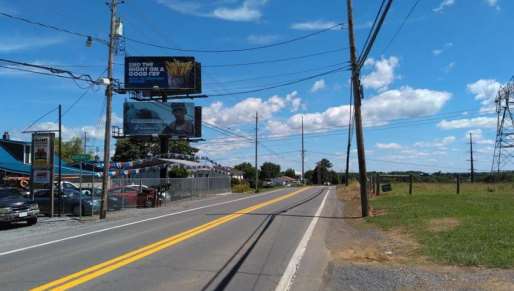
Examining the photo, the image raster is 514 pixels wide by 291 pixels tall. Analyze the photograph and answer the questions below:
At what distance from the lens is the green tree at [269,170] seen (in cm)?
17425

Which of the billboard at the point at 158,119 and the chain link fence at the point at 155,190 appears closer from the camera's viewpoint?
the chain link fence at the point at 155,190

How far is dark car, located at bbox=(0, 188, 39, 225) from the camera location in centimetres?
2045

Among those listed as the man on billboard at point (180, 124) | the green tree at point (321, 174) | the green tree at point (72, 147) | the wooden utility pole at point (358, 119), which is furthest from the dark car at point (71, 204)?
the green tree at point (321, 174)

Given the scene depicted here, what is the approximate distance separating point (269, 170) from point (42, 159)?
152 m

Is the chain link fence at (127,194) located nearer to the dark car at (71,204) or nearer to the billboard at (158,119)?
the dark car at (71,204)

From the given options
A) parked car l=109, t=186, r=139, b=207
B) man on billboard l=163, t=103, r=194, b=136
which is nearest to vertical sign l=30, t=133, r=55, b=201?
parked car l=109, t=186, r=139, b=207

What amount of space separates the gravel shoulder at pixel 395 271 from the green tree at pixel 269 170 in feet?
523

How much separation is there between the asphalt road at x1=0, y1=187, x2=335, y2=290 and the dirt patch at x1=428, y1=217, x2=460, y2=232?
10.5ft

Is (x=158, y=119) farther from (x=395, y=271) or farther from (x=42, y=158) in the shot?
(x=395, y=271)

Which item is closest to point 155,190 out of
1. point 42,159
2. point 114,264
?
point 42,159

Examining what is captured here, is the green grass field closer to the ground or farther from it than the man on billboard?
closer to the ground

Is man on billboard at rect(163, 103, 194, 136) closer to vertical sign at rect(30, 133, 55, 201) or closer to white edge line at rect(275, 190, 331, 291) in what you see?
vertical sign at rect(30, 133, 55, 201)

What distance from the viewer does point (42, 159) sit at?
2588 cm

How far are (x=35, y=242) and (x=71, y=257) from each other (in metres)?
3.95
